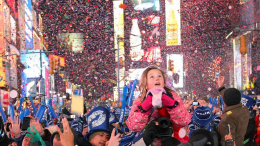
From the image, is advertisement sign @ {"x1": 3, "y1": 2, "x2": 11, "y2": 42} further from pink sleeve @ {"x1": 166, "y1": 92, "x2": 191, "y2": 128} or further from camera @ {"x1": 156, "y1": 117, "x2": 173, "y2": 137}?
camera @ {"x1": 156, "y1": 117, "x2": 173, "y2": 137}

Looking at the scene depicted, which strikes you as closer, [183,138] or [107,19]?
[183,138]

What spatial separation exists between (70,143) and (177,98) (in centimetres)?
122

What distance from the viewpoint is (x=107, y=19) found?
106 m

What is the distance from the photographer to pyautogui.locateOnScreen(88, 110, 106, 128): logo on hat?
389 centimetres

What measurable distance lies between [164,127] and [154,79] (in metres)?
0.70

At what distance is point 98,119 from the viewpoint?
389 cm

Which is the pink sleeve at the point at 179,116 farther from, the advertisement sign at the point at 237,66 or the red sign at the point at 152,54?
the red sign at the point at 152,54

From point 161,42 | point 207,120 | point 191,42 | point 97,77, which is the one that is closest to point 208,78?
point 191,42

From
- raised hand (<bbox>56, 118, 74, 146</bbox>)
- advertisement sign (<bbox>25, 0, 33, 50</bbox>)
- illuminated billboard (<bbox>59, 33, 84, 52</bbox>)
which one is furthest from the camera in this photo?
illuminated billboard (<bbox>59, 33, 84, 52</bbox>)

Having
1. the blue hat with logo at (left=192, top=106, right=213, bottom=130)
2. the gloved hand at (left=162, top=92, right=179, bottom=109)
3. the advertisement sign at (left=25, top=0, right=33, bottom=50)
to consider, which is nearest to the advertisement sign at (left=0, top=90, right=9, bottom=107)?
the advertisement sign at (left=25, top=0, right=33, bottom=50)

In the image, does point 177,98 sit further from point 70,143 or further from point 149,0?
point 149,0

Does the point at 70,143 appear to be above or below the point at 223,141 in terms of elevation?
above

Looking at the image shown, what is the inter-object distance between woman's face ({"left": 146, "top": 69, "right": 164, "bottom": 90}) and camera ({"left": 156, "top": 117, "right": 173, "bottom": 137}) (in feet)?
1.89

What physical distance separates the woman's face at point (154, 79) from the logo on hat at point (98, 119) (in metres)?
0.62
